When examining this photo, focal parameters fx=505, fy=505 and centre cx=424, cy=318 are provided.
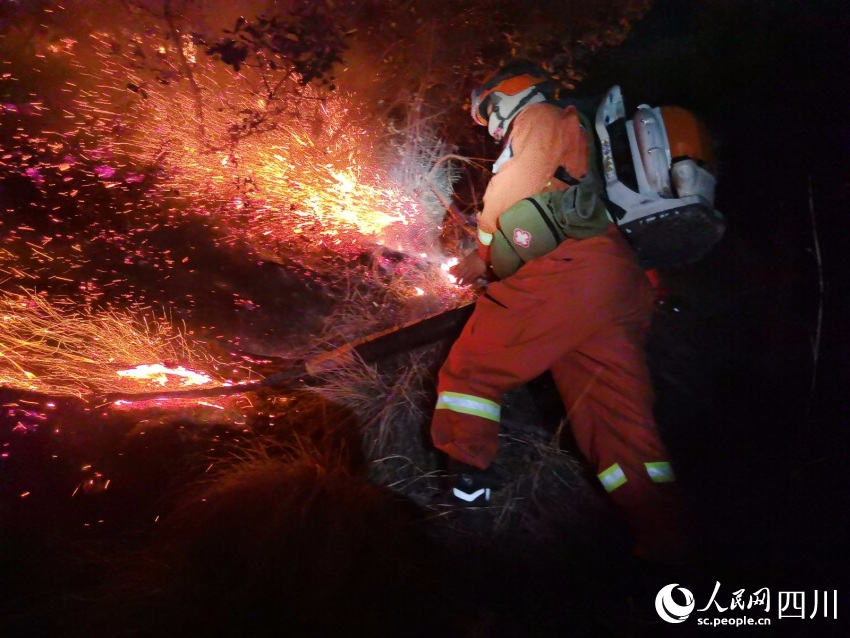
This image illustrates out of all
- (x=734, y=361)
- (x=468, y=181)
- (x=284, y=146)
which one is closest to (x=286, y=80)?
(x=284, y=146)

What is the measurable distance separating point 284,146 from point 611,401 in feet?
9.33

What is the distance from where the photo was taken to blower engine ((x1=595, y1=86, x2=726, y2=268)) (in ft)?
6.92

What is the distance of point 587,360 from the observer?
239cm

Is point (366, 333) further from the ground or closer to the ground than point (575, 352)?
further from the ground

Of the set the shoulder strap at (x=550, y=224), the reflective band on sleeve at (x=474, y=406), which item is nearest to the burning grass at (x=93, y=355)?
the reflective band on sleeve at (x=474, y=406)

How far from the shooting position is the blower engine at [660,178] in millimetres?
2109

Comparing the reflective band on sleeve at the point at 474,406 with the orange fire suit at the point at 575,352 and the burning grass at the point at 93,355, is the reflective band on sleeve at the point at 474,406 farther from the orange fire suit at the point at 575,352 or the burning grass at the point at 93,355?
the burning grass at the point at 93,355

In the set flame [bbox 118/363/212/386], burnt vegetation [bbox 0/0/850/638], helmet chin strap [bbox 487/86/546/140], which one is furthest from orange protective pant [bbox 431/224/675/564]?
flame [bbox 118/363/212/386]

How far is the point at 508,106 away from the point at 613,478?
1.89 metres

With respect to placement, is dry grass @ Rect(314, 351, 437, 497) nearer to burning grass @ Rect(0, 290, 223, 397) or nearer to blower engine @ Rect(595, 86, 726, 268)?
burning grass @ Rect(0, 290, 223, 397)

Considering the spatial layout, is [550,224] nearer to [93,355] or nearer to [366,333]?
[366,333]

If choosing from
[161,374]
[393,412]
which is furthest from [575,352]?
[161,374]

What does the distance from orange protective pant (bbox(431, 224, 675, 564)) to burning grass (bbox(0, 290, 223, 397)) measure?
5.93 feet

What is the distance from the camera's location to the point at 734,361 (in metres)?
2.84
